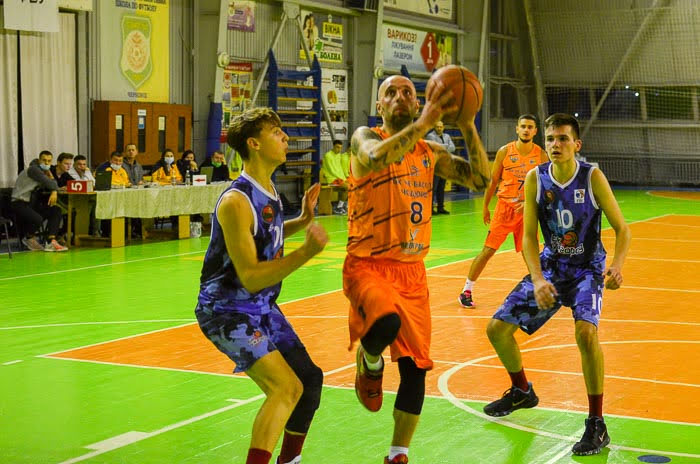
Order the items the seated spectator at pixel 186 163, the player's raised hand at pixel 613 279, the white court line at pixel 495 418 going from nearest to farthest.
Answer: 1. the player's raised hand at pixel 613 279
2. the white court line at pixel 495 418
3. the seated spectator at pixel 186 163

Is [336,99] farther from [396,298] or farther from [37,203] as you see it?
[396,298]

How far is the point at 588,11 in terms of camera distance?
1323 inches

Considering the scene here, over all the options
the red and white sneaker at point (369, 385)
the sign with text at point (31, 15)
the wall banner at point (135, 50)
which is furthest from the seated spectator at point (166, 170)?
the red and white sneaker at point (369, 385)

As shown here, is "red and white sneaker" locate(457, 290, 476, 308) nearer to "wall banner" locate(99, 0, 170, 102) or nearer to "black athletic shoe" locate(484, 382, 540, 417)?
"black athletic shoe" locate(484, 382, 540, 417)

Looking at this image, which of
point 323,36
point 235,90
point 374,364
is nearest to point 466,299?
point 374,364

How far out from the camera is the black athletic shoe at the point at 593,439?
5805 mm

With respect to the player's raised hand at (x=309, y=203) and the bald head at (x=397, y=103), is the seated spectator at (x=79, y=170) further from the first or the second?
the player's raised hand at (x=309, y=203)

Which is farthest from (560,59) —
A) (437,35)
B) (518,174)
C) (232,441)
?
(232,441)

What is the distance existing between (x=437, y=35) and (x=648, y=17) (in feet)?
23.0

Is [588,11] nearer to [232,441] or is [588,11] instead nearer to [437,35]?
[437,35]

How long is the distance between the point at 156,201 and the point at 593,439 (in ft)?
39.3

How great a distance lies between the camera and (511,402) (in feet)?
21.7

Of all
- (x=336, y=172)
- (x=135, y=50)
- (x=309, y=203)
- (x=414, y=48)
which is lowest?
(x=336, y=172)

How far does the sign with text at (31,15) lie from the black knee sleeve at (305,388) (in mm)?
13019
